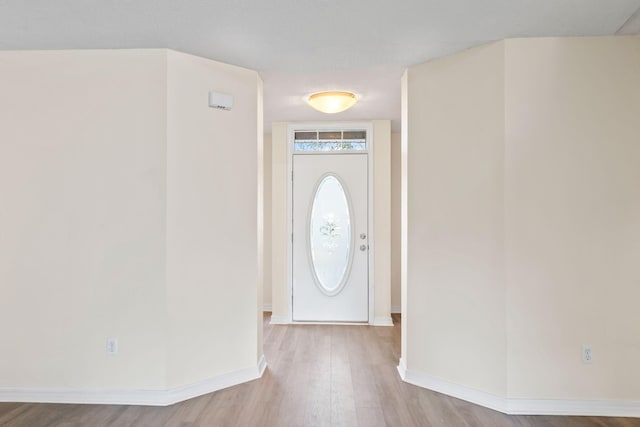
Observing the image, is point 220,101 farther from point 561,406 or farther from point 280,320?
point 561,406

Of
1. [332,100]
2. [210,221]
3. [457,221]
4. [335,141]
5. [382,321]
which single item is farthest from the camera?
[335,141]

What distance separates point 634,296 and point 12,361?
→ 13.8 feet

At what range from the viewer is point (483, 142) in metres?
2.71

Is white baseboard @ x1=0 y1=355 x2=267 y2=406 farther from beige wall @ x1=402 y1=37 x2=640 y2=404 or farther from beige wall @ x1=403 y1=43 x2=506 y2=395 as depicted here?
beige wall @ x1=402 y1=37 x2=640 y2=404

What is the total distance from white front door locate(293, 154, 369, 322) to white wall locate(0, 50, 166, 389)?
2.24 m

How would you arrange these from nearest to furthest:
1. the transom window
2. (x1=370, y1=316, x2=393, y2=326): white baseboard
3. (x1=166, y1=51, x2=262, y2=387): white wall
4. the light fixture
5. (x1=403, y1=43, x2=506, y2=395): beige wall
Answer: (x1=403, y1=43, x2=506, y2=395): beige wall → (x1=166, y1=51, x2=262, y2=387): white wall → the light fixture → (x1=370, y1=316, x2=393, y2=326): white baseboard → the transom window

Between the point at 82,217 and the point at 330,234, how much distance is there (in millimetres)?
2736

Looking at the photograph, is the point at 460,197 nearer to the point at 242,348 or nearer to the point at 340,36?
the point at 340,36

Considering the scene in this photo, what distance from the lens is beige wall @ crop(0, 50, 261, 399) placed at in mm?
2732

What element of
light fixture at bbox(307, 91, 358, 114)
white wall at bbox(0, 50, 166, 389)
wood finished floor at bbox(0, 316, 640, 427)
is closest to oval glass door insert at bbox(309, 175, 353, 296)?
light fixture at bbox(307, 91, 358, 114)

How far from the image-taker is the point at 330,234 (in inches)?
189

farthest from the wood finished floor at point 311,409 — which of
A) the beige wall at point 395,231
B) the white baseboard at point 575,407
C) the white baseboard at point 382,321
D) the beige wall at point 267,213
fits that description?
the beige wall at point 267,213

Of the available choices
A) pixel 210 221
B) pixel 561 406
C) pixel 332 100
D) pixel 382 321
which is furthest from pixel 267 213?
pixel 561 406

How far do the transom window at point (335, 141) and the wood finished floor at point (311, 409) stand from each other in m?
2.53
